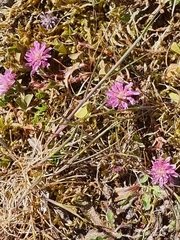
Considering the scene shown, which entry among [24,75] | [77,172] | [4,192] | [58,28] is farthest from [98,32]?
[4,192]

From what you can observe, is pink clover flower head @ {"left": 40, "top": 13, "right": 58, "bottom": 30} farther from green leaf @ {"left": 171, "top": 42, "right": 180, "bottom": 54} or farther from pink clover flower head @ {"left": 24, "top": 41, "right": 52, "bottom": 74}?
green leaf @ {"left": 171, "top": 42, "right": 180, "bottom": 54}

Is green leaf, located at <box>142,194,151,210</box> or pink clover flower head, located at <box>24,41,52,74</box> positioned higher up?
pink clover flower head, located at <box>24,41,52,74</box>

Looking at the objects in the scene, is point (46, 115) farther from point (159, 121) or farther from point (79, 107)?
point (159, 121)

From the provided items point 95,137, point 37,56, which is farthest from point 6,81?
point 95,137

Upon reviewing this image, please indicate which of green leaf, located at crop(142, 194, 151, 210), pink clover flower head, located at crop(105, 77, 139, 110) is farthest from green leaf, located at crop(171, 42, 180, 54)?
green leaf, located at crop(142, 194, 151, 210)

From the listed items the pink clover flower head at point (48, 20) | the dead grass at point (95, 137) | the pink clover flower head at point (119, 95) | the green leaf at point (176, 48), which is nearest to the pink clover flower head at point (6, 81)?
the dead grass at point (95, 137)

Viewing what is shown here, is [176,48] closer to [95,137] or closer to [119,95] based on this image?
[119,95]

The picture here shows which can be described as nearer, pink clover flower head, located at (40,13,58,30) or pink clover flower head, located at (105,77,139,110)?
pink clover flower head, located at (105,77,139,110)
